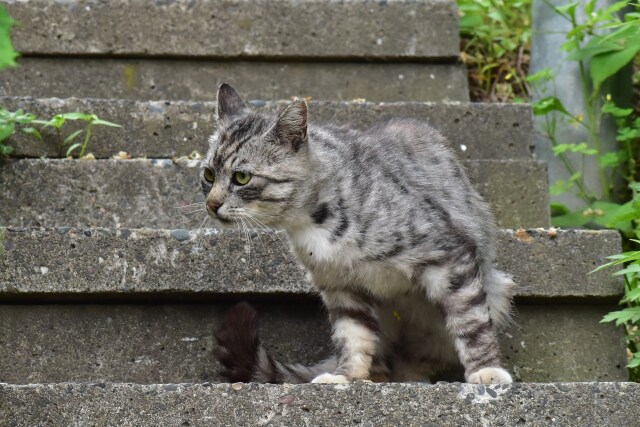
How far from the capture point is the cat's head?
2.92 meters

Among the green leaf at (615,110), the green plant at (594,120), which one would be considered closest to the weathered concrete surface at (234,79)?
the green plant at (594,120)

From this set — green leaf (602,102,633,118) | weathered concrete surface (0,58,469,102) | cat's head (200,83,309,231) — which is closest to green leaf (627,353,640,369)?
cat's head (200,83,309,231)

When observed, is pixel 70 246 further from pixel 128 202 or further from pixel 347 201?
pixel 347 201

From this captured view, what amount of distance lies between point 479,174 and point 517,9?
2140 mm

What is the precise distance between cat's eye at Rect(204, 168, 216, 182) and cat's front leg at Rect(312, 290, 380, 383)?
496mm

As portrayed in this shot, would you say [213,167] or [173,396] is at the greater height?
[213,167]

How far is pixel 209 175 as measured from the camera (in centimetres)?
304

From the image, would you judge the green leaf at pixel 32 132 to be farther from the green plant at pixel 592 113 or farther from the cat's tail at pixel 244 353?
the green plant at pixel 592 113

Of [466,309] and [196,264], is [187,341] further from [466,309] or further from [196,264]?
[466,309]

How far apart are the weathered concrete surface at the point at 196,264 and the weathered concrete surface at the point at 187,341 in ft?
0.23

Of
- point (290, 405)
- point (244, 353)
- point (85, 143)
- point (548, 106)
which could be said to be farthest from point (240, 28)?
point (290, 405)

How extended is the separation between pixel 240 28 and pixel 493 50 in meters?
1.44

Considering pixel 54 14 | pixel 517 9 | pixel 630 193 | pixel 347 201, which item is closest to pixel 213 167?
pixel 347 201

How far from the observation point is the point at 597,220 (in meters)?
4.11
